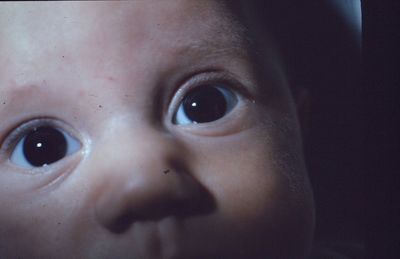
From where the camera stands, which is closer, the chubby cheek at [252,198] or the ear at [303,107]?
the chubby cheek at [252,198]

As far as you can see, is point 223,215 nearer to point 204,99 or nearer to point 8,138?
point 204,99

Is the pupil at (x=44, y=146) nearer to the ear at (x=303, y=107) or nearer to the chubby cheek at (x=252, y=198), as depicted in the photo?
the chubby cheek at (x=252, y=198)

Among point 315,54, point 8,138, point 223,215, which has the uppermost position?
point 315,54

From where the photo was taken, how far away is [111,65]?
20.1 inches

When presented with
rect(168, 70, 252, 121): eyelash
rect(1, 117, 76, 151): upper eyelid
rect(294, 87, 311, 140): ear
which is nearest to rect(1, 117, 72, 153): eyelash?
rect(1, 117, 76, 151): upper eyelid

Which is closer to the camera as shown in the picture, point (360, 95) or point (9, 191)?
point (9, 191)

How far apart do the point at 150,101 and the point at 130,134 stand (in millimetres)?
40

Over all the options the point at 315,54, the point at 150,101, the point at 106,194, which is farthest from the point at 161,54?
the point at 315,54

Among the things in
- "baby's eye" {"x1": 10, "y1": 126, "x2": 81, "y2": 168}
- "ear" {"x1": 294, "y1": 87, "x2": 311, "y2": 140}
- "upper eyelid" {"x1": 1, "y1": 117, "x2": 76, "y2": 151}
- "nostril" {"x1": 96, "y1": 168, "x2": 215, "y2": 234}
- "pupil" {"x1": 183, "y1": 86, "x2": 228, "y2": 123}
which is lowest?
"nostril" {"x1": 96, "y1": 168, "x2": 215, "y2": 234}

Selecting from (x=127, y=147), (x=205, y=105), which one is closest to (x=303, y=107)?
(x=205, y=105)

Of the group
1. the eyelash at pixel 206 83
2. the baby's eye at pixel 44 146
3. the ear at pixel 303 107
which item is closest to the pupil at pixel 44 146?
the baby's eye at pixel 44 146

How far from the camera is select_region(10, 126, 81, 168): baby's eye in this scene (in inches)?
21.2

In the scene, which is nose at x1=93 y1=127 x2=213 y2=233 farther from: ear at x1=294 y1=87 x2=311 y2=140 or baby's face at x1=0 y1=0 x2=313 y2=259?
ear at x1=294 y1=87 x2=311 y2=140

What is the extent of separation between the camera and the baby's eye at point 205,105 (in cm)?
56
